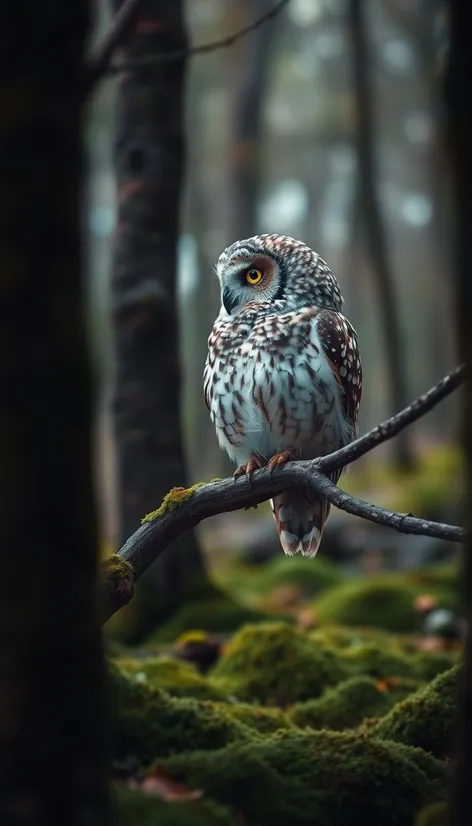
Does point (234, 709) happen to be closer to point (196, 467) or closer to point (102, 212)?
point (196, 467)

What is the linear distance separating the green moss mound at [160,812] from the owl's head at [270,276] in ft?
7.15

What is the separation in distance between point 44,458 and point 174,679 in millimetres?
2767

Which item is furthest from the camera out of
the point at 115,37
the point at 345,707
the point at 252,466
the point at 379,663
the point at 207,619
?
the point at 207,619

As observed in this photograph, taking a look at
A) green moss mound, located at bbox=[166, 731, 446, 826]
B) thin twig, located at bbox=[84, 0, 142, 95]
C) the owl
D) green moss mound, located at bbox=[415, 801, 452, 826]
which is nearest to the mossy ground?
green moss mound, located at bbox=[166, 731, 446, 826]

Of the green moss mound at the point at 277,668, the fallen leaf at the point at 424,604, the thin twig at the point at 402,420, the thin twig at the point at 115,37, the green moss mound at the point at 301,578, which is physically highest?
the thin twig at the point at 115,37

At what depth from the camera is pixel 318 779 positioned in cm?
302

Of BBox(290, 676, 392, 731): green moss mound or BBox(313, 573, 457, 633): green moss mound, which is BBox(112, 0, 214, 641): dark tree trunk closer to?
BBox(313, 573, 457, 633): green moss mound

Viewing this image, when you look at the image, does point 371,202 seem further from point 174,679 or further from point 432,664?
point 174,679

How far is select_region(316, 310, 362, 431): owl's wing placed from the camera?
4.11 meters

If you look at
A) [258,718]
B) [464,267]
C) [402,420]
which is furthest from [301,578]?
[464,267]

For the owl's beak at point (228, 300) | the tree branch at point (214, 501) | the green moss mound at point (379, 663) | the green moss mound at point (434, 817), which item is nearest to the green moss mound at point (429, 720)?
Answer: the green moss mound at point (434, 817)

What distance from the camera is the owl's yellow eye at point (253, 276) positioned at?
4.24 meters

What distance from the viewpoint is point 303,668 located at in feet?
16.2

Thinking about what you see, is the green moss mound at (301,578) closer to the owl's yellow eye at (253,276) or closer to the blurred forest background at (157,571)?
the blurred forest background at (157,571)
